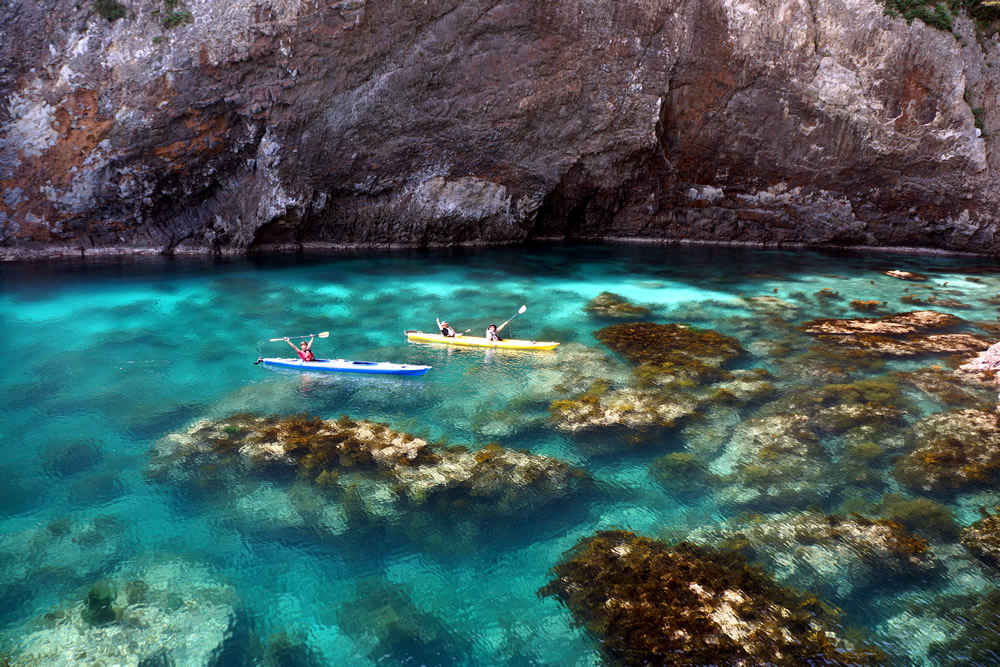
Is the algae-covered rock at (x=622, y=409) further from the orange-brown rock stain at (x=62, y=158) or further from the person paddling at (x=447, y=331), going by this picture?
the orange-brown rock stain at (x=62, y=158)

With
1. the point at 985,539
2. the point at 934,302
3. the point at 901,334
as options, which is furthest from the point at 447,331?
the point at 934,302

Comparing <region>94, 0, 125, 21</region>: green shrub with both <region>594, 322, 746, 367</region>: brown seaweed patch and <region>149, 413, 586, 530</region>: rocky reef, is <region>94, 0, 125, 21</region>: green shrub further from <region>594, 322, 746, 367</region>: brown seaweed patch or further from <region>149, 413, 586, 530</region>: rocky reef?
<region>594, 322, 746, 367</region>: brown seaweed patch

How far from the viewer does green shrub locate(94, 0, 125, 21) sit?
24203 millimetres

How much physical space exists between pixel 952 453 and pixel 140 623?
13.1 m

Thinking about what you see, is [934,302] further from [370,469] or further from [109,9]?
[109,9]

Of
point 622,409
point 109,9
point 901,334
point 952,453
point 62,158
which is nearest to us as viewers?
point 952,453

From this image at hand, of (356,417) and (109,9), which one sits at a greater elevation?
(109,9)

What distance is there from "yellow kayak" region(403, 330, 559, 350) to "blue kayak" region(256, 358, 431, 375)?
2.03 metres

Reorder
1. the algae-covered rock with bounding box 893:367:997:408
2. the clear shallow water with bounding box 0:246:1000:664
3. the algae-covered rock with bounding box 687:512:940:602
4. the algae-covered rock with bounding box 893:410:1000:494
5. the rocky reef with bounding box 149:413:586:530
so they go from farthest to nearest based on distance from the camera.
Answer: the algae-covered rock with bounding box 893:367:997:408 < the algae-covered rock with bounding box 893:410:1000:494 < the rocky reef with bounding box 149:413:586:530 < the algae-covered rock with bounding box 687:512:940:602 < the clear shallow water with bounding box 0:246:1000:664

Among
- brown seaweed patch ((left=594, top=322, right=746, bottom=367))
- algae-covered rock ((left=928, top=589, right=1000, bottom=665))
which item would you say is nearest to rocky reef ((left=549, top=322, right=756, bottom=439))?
brown seaweed patch ((left=594, top=322, right=746, bottom=367))

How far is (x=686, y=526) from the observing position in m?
9.38

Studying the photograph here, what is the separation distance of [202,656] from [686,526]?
6.58 m

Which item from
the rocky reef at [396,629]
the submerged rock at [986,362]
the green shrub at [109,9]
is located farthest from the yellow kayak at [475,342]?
the green shrub at [109,9]

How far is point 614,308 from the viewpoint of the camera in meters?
21.0
